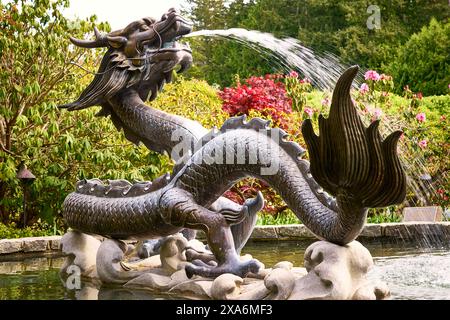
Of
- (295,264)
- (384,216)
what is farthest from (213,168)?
(384,216)

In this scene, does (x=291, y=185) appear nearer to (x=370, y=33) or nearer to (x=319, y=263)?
(x=319, y=263)

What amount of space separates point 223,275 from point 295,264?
2.22 metres

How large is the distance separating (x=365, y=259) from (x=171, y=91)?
1010cm

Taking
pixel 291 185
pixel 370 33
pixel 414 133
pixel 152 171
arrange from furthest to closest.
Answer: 1. pixel 370 33
2. pixel 414 133
3. pixel 152 171
4. pixel 291 185

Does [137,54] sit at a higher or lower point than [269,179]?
higher

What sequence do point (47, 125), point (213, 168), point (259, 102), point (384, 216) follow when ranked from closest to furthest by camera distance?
point (213, 168) → point (47, 125) → point (384, 216) → point (259, 102)

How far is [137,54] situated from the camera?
6.22 meters

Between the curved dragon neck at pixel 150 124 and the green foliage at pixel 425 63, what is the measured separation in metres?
19.3

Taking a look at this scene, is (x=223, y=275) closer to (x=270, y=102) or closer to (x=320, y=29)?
(x=270, y=102)

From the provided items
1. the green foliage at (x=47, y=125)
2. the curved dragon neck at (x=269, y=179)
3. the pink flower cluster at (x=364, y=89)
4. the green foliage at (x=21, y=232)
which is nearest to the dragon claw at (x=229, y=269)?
the curved dragon neck at (x=269, y=179)

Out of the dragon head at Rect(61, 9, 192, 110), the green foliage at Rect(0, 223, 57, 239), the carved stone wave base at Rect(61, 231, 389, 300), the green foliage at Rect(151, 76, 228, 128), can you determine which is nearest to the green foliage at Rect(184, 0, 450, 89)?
the green foliage at Rect(151, 76, 228, 128)

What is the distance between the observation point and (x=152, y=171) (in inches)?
401

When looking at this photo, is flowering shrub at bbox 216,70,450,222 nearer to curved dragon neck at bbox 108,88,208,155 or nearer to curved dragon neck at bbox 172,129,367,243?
curved dragon neck at bbox 108,88,208,155

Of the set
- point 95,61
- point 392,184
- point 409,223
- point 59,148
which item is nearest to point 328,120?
point 392,184
